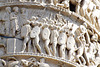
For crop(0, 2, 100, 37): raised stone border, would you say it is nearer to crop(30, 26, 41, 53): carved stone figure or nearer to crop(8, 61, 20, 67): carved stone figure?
crop(30, 26, 41, 53): carved stone figure

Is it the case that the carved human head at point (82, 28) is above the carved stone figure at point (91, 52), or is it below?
above

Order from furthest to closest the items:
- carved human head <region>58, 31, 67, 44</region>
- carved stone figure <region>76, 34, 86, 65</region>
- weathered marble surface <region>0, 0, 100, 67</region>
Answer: carved stone figure <region>76, 34, 86, 65</region>
carved human head <region>58, 31, 67, 44</region>
weathered marble surface <region>0, 0, 100, 67</region>

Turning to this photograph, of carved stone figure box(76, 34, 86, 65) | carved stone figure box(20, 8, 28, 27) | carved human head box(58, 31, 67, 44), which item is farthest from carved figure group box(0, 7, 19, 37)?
carved stone figure box(76, 34, 86, 65)

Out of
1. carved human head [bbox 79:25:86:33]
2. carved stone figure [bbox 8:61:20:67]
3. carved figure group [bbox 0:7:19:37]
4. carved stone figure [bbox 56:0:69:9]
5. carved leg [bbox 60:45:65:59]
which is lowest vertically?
carved stone figure [bbox 8:61:20:67]

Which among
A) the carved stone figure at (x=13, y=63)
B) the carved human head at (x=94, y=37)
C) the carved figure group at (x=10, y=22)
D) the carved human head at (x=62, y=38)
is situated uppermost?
the carved figure group at (x=10, y=22)

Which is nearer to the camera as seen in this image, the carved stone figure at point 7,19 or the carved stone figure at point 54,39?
the carved stone figure at point 54,39

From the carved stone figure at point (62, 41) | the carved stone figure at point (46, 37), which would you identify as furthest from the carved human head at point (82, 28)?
the carved stone figure at point (46, 37)

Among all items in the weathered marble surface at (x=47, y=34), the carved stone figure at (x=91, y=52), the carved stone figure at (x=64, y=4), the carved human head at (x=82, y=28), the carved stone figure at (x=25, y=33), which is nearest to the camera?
the weathered marble surface at (x=47, y=34)

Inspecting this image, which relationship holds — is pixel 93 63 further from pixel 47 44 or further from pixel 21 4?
pixel 21 4

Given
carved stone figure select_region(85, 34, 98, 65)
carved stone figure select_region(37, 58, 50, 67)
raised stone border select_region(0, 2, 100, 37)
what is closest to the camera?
carved stone figure select_region(37, 58, 50, 67)

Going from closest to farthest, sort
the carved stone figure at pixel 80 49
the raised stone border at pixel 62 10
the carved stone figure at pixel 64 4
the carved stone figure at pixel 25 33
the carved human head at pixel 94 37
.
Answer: the carved stone figure at pixel 25 33, the carved stone figure at pixel 80 49, the raised stone border at pixel 62 10, the carved stone figure at pixel 64 4, the carved human head at pixel 94 37

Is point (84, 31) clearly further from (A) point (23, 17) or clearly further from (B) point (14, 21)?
(B) point (14, 21)

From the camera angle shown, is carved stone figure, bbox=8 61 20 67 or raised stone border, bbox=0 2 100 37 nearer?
carved stone figure, bbox=8 61 20 67

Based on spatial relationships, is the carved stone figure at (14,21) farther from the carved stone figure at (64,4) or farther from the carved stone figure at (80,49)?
the carved stone figure at (80,49)
